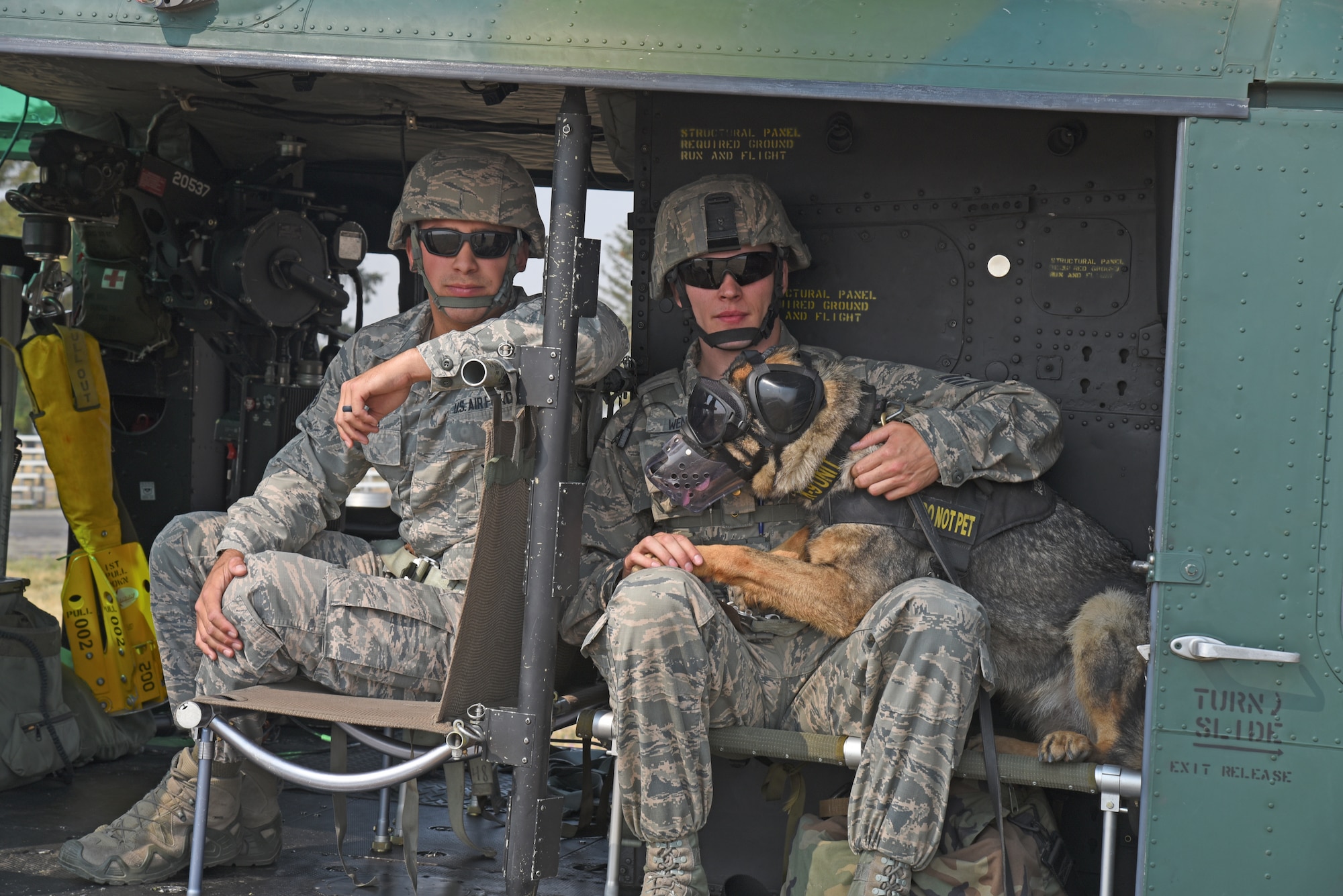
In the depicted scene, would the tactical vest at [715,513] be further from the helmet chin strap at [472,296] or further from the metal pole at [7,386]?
the metal pole at [7,386]

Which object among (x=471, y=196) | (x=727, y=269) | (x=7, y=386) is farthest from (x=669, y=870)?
Answer: (x=7, y=386)

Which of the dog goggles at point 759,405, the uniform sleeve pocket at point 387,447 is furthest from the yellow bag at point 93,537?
the dog goggles at point 759,405

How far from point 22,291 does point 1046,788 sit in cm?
396

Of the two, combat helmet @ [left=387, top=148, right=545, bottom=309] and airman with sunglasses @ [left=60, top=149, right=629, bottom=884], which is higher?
combat helmet @ [left=387, top=148, right=545, bottom=309]

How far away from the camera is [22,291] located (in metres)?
4.52

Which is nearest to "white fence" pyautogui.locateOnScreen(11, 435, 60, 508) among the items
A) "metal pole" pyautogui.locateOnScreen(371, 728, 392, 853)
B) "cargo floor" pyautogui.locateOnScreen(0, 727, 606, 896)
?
"cargo floor" pyautogui.locateOnScreen(0, 727, 606, 896)

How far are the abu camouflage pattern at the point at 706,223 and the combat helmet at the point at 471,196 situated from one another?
37 cm

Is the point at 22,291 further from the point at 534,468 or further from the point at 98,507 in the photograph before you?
the point at 534,468

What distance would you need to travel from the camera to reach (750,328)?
3.41 meters

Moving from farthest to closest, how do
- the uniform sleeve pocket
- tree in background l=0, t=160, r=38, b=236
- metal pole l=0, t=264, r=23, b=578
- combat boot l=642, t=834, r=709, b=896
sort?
tree in background l=0, t=160, r=38, b=236
metal pole l=0, t=264, r=23, b=578
the uniform sleeve pocket
combat boot l=642, t=834, r=709, b=896

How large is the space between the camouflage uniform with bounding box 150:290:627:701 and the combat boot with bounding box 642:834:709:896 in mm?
760

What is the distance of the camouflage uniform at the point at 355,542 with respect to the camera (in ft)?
9.94

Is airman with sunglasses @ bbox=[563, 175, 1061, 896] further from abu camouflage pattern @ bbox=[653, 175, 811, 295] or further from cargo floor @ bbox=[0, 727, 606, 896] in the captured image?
cargo floor @ bbox=[0, 727, 606, 896]

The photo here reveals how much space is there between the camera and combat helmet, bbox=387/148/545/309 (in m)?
3.37
